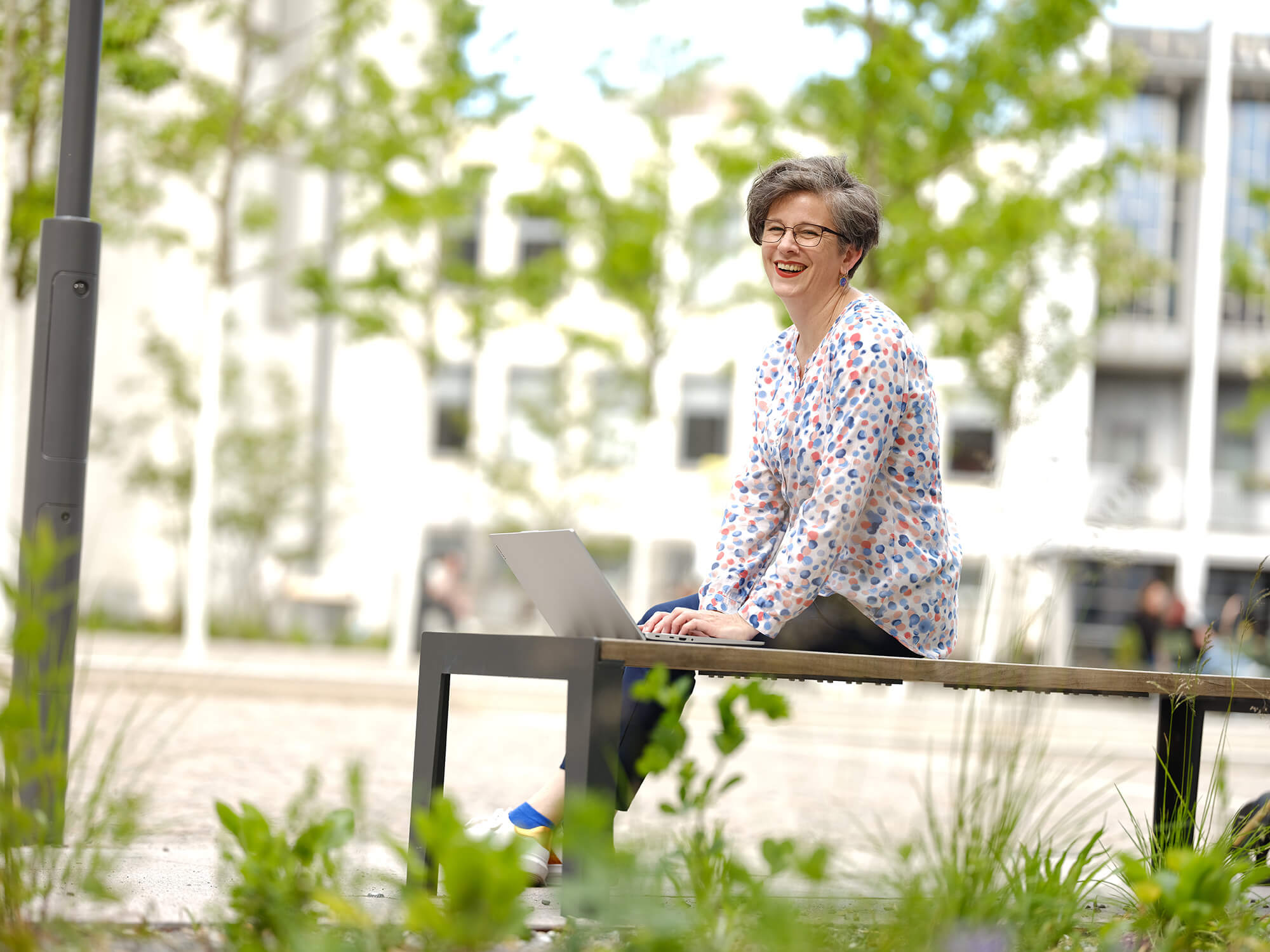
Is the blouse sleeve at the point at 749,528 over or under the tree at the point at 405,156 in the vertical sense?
under

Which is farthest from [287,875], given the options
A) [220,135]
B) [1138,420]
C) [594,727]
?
[1138,420]

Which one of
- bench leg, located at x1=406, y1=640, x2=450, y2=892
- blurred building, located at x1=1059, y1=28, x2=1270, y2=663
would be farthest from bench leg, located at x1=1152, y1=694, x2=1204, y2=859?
blurred building, located at x1=1059, y1=28, x2=1270, y2=663

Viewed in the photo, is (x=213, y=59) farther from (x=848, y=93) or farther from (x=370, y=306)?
(x=848, y=93)

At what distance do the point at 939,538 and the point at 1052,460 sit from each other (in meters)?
0.53

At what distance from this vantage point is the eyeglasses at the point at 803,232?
3.11 m

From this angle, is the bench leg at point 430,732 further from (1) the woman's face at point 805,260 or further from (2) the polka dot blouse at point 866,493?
(1) the woman's face at point 805,260

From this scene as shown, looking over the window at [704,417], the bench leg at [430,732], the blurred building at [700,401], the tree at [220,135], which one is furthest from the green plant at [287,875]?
the window at [704,417]

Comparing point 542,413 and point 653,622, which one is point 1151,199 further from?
point 653,622

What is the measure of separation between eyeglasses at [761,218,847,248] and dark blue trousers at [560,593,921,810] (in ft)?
2.52

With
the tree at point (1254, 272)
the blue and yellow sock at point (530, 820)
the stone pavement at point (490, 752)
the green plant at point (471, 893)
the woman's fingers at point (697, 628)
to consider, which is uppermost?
the tree at point (1254, 272)

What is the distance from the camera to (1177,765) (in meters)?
2.95

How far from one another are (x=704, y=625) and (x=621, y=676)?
43 cm

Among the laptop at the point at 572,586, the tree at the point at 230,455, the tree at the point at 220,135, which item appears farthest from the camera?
the tree at the point at 230,455

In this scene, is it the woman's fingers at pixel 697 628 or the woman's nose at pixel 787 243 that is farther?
the woman's nose at pixel 787 243
